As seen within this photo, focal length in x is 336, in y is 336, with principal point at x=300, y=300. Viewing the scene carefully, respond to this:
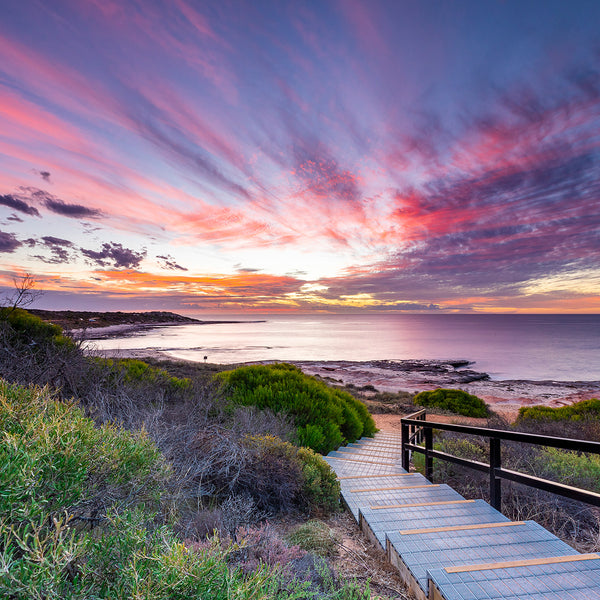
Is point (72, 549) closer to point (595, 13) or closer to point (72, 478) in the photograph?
point (72, 478)

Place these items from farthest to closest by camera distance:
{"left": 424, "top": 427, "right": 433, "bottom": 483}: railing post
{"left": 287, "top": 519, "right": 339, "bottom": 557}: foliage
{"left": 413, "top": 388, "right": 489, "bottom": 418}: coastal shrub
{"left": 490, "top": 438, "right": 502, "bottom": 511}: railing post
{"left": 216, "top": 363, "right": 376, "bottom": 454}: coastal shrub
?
{"left": 413, "top": 388, "right": 489, "bottom": 418}: coastal shrub
{"left": 216, "top": 363, "right": 376, "bottom": 454}: coastal shrub
{"left": 424, "top": 427, "right": 433, "bottom": 483}: railing post
{"left": 490, "top": 438, "right": 502, "bottom": 511}: railing post
{"left": 287, "top": 519, "right": 339, "bottom": 557}: foliage

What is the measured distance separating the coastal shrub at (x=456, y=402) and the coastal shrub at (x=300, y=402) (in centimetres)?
1020

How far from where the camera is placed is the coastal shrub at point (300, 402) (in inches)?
281

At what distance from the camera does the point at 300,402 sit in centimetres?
765

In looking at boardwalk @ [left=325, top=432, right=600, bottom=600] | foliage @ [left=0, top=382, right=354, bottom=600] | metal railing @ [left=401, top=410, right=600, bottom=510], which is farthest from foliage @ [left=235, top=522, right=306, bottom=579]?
metal railing @ [left=401, top=410, right=600, bottom=510]

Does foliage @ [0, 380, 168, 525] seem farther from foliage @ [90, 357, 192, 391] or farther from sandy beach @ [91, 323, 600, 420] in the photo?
sandy beach @ [91, 323, 600, 420]

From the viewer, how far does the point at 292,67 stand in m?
8.66

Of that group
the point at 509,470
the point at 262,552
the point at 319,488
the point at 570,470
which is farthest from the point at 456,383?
the point at 262,552

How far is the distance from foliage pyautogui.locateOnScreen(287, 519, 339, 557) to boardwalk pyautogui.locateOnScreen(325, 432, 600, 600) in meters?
0.39

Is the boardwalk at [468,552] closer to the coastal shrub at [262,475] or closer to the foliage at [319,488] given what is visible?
the foliage at [319,488]

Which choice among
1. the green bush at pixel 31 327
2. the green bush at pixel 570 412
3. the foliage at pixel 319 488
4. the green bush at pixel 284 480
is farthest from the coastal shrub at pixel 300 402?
the green bush at pixel 570 412

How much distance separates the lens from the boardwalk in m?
2.11

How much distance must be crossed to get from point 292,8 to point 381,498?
383 inches

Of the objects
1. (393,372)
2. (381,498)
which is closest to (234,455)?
(381,498)
